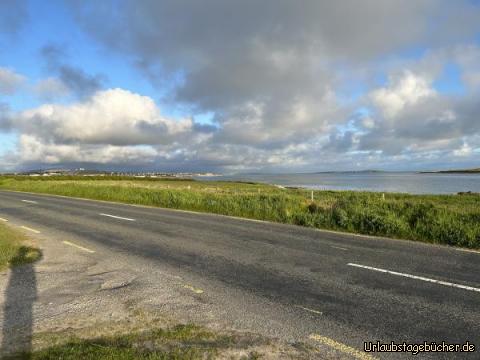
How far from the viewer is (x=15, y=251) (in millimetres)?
8172

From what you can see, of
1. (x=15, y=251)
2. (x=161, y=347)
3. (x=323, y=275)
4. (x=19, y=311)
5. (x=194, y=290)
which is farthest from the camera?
(x=15, y=251)

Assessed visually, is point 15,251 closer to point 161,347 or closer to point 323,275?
point 161,347

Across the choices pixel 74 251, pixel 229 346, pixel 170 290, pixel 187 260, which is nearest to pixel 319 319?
pixel 229 346

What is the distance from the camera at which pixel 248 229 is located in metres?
11.9

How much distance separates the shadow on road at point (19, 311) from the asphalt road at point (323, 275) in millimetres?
1974

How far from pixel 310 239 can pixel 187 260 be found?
4.13 metres

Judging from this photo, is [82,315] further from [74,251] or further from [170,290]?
[74,251]

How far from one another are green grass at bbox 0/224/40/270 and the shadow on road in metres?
0.43

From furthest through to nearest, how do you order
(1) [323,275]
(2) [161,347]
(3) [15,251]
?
(3) [15,251] → (1) [323,275] → (2) [161,347]

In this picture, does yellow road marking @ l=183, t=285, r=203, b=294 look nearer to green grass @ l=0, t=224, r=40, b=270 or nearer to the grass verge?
the grass verge

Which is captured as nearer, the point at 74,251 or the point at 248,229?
the point at 74,251

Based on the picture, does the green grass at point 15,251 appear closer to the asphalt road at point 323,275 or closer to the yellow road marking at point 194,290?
the asphalt road at point 323,275

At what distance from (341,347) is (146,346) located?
226cm

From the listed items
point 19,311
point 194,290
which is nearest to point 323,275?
point 194,290
